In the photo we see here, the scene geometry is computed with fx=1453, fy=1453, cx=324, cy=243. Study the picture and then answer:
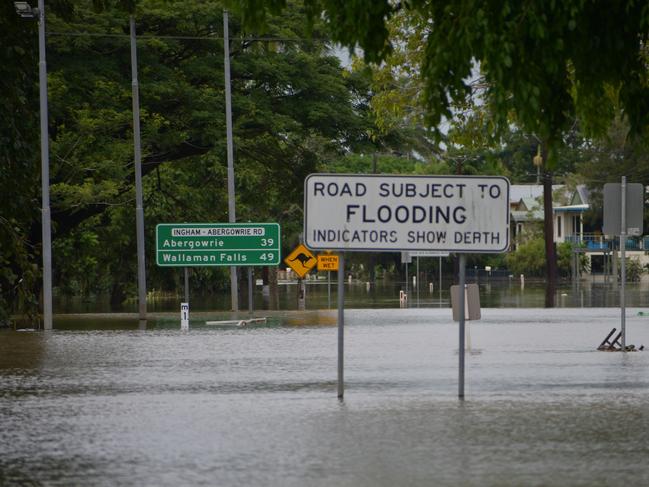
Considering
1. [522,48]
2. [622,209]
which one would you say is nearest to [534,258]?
[622,209]

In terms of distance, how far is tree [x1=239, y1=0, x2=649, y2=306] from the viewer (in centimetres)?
974

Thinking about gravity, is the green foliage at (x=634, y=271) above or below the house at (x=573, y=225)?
below

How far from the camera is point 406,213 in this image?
15.3 meters

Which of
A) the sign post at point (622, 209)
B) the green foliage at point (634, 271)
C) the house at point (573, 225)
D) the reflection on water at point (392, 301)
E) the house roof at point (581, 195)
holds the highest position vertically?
the house roof at point (581, 195)

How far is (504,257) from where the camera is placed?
416 ft

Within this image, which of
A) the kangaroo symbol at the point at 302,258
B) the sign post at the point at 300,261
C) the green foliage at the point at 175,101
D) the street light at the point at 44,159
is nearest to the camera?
the street light at the point at 44,159

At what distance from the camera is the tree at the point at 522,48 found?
9.74 meters

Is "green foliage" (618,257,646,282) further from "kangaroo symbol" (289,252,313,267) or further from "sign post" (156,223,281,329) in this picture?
"sign post" (156,223,281,329)

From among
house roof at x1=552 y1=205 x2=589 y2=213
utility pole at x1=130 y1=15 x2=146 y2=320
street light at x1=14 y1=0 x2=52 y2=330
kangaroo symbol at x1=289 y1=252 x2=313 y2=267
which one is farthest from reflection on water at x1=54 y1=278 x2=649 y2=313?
house roof at x1=552 y1=205 x2=589 y2=213

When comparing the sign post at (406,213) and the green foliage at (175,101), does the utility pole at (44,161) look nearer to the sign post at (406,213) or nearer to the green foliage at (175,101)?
the green foliage at (175,101)

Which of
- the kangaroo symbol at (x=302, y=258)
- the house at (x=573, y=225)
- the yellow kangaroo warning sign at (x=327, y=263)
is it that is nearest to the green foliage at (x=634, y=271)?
the house at (x=573, y=225)

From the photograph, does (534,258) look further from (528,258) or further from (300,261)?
(300,261)

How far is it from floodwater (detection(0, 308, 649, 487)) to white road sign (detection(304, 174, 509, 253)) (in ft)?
5.43

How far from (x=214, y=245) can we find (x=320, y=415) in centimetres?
2593
